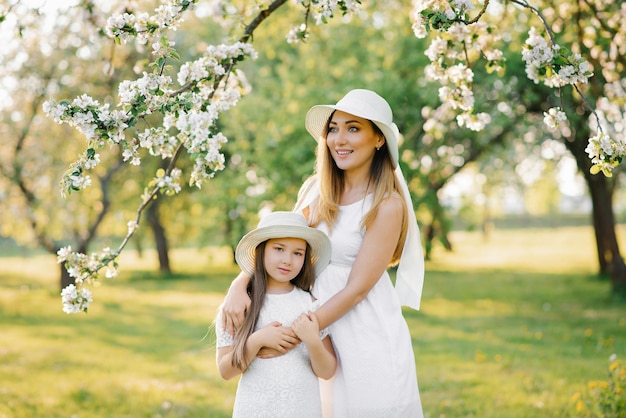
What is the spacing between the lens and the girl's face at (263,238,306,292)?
3.03m

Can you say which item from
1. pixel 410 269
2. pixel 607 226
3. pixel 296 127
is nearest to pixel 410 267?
pixel 410 269

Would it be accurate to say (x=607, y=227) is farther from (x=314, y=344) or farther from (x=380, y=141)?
(x=314, y=344)

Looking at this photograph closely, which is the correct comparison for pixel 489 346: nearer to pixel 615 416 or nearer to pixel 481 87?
pixel 481 87

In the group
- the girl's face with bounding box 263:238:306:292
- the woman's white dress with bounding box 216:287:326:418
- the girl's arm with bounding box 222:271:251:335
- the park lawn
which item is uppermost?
the girl's face with bounding box 263:238:306:292

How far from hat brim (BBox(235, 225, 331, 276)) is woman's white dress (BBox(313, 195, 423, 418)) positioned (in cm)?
11

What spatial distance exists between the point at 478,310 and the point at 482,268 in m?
10.3

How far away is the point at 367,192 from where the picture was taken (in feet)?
10.9

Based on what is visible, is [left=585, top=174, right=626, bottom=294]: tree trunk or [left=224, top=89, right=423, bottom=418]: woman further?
[left=585, top=174, right=626, bottom=294]: tree trunk

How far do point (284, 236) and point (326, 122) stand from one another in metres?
0.80

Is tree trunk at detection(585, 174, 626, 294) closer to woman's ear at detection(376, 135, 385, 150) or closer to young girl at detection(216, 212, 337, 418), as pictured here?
woman's ear at detection(376, 135, 385, 150)

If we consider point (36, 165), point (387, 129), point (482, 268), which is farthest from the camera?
point (482, 268)

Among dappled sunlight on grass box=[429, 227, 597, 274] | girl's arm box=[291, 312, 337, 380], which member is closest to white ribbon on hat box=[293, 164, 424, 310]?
girl's arm box=[291, 312, 337, 380]

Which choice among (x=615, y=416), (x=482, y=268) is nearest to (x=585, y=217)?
(x=482, y=268)

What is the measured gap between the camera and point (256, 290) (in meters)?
3.06
